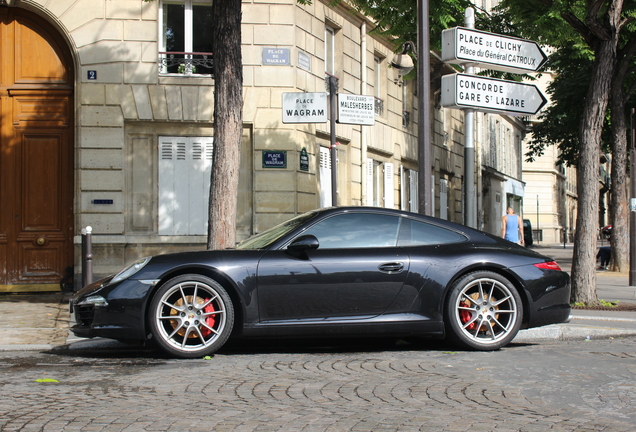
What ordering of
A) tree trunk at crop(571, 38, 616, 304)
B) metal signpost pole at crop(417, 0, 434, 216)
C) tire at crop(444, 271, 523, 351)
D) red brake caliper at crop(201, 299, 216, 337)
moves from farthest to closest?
tree trunk at crop(571, 38, 616, 304), metal signpost pole at crop(417, 0, 434, 216), tire at crop(444, 271, 523, 351), red brake caliper at crop(201, 299, 216, 337)

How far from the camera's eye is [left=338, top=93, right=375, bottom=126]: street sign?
37.2 feet

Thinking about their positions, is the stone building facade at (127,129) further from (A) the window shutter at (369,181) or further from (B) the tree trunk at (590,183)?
(B) the tree trunk at (590,183)

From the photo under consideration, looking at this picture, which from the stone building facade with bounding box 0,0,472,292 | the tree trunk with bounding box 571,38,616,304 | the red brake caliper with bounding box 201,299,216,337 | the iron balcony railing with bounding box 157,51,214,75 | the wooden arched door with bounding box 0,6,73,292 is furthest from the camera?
the iron balcony railing with bounding box 157,51,214,75

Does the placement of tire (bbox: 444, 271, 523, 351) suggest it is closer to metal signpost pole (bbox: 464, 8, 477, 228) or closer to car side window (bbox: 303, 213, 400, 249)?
car side window (bbox: 303, 213, 400, 249)

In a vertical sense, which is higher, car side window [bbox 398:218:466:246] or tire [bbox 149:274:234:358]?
car side window [bbox 398:218:466:246]

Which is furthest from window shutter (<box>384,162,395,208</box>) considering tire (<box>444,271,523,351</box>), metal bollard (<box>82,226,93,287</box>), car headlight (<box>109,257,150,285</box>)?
car headlight (<box>109,257,150,285</box>)

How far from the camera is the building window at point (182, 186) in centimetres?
1507

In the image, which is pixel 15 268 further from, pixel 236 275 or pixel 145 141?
pixel 236 275

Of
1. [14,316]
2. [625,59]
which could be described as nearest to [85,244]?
[14,316]

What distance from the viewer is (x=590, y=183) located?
10875 millimetres

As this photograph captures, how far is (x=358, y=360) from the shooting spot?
6.30 m

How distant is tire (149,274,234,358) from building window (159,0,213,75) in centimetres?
935

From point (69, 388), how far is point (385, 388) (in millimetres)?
2060

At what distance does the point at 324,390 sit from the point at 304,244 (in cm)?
168
